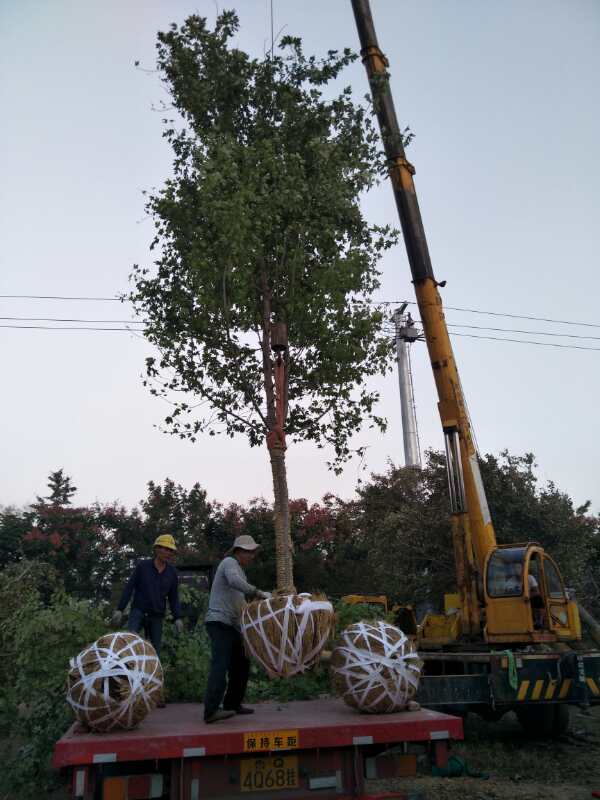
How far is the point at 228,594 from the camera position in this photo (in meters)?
6.54

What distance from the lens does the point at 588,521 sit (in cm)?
2281

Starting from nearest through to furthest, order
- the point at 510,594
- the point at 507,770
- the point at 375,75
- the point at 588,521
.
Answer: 1. the point at 507,770
2. the point at 510,594
3. the point at 375,75
4. the point at 588,521

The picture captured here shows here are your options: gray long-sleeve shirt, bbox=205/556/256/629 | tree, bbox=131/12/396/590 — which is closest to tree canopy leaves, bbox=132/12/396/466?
tree, bbox=131/12/396/590

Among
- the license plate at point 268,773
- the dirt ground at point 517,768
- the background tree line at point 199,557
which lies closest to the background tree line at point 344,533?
the background tree line at point 199,557

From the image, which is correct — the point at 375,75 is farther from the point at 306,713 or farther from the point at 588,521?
the point at 588,521

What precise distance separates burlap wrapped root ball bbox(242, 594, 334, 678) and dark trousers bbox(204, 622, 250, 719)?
294 mm

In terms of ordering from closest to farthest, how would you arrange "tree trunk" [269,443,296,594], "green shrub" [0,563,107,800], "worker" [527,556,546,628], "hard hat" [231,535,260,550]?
1. "hard hat" [231,535,260,550]
2. "green shrub" [0,563,107,800]
3. "worker" [527,556,546,628]
4. "tree trunk" [269,443,296,594]

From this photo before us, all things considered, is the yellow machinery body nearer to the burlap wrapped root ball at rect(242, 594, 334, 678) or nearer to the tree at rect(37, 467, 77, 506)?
the burlap wrapped root ball at rect(242, 594, 334, 678)

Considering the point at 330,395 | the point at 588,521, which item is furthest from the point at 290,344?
the point at 588,521

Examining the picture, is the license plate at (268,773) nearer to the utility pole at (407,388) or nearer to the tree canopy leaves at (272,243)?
the tree canopy leaves at (272,243)

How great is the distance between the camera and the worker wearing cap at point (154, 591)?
25.1 ft

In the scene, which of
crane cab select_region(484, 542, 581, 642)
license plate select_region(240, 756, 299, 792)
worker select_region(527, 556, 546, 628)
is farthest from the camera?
worker select_region(527, 556, 546, 628)

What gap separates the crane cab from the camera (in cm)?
1075

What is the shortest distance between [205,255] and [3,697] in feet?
23.8
